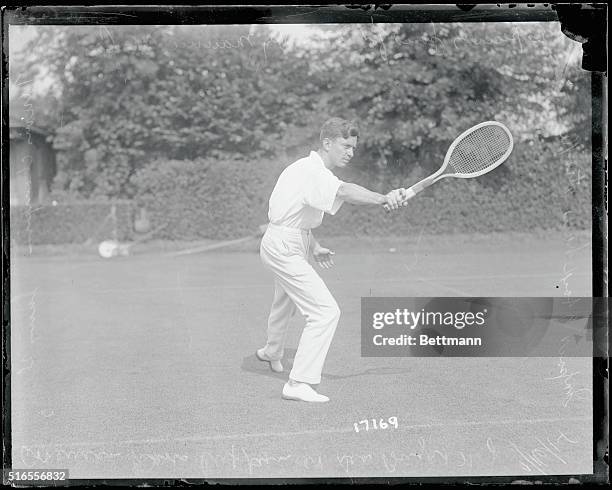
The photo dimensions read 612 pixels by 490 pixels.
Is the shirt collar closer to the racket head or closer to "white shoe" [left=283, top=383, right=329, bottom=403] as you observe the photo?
the racket head

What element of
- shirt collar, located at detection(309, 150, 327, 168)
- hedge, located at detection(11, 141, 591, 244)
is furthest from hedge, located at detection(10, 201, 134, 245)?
shirt collar, located at detection(309, 150, 327, 168)

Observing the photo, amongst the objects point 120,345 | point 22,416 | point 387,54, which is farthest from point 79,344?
point 387,54

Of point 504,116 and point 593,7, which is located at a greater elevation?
point 593,7

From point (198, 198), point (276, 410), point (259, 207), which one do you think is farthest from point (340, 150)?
point (198, 198)

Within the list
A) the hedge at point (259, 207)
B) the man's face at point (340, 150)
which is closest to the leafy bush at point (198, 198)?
the hedge at point (259, 207)

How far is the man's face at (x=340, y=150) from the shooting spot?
213 inches

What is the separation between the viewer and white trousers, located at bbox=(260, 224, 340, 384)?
17.7ft

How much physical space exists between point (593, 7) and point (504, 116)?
1.83 m

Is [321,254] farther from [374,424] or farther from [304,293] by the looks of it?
[374,424]

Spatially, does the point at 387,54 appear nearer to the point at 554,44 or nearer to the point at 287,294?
the point at 554,44

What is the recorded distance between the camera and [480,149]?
5.39m

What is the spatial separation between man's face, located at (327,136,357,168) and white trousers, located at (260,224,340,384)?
0.47m

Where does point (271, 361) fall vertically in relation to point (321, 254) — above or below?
below

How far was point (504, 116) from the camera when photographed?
674 centimetres
